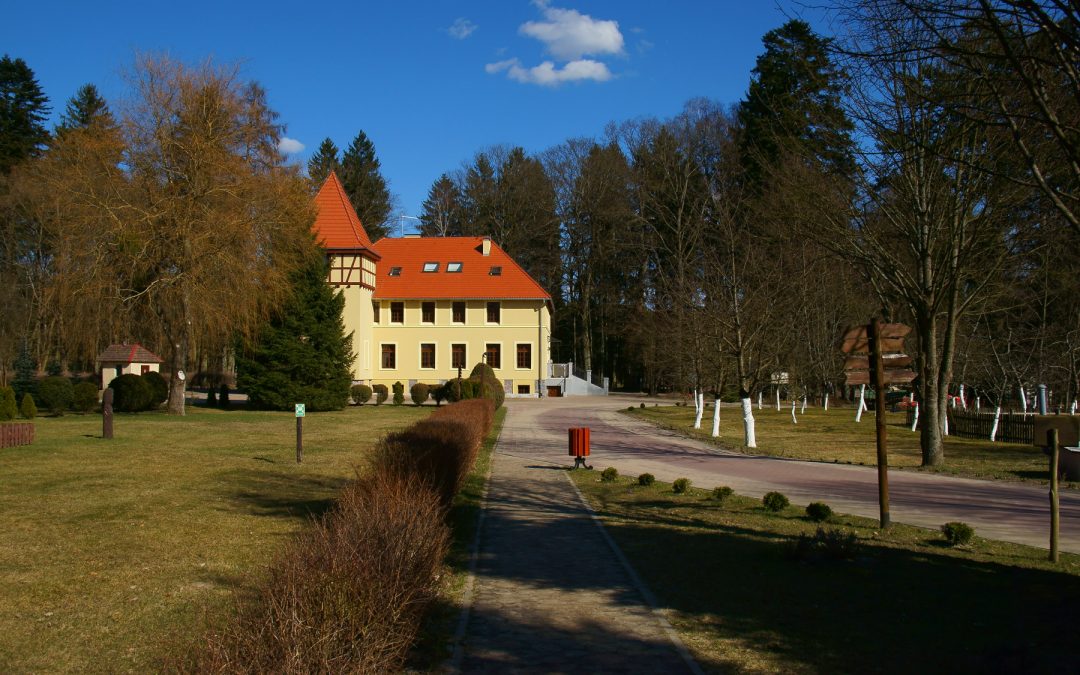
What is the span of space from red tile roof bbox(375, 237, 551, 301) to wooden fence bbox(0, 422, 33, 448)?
36506mm

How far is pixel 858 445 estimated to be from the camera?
2562cm

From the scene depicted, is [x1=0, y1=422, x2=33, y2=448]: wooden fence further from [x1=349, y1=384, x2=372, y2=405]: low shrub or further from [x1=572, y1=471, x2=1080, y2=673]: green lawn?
[x1=349, y1=384, x2=372, y2=405]: low shrub

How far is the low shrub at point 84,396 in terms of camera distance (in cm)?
3253

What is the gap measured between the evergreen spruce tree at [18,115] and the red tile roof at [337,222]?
1890 cm

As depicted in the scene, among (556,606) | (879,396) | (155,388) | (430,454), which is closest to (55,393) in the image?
(155,388)

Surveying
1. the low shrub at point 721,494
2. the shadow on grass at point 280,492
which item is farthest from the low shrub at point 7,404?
the low shrub at point 721,494

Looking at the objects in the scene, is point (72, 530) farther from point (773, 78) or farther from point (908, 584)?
point (773, 78)

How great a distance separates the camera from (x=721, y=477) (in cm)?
1694

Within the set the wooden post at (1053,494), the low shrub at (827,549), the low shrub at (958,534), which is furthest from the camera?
the low shrub at (958,534)

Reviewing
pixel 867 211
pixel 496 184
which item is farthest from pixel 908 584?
pixel 496 184

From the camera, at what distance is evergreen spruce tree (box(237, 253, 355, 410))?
122ft

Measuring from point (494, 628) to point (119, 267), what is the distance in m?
28.9

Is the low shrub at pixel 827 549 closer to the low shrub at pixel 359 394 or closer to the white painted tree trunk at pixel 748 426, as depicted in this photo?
the white painted tree trunk at pixel 748 426

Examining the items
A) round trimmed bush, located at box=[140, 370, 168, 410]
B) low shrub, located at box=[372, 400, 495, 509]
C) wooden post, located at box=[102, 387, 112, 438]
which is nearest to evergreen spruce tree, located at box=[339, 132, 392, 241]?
round trimmed bush, located at box=[140, 370, 168, 410]
